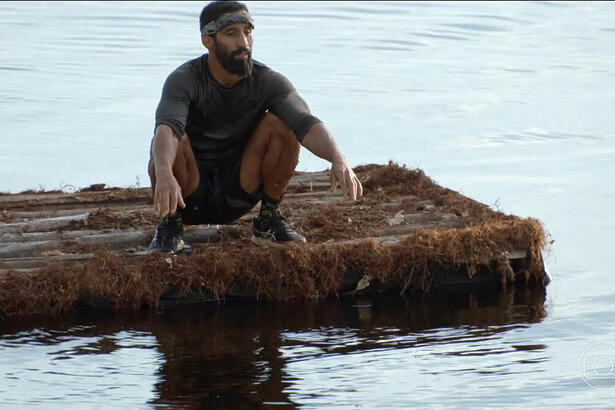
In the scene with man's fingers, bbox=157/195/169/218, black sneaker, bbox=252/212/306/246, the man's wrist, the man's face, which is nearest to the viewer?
man's fingers, bbox=157/195/169/218

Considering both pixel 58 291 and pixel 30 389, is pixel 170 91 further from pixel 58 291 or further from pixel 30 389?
pixel 30 389

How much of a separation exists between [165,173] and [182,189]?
0.59 meters

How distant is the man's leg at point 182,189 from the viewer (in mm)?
7230

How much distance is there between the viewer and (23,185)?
10.2m

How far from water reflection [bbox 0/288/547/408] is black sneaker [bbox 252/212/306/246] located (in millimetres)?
378

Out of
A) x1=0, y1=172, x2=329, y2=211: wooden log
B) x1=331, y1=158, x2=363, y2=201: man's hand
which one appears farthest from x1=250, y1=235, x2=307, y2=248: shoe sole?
x1=0, y1=172, x2=329, y2=211: wooden log

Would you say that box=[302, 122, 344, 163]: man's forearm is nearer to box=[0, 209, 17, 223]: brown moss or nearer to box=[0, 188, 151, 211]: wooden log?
box=[0, 188, 151, 211]: wooden log

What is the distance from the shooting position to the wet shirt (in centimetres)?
729

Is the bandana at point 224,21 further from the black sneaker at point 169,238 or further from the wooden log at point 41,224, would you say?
the wooden log at point 41,224

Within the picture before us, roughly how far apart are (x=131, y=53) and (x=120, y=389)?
10412 mm

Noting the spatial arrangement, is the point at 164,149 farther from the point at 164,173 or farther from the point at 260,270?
the point at 260,270

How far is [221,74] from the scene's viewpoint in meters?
7.37

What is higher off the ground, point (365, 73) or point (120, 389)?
point (365, 73)

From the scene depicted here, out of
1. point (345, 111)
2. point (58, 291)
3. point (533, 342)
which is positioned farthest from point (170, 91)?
point (345, 111)
